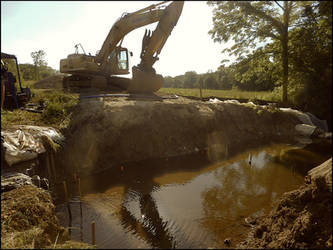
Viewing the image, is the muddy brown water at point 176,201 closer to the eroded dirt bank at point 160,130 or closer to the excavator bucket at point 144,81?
the eroded dirt bank at point 160,130

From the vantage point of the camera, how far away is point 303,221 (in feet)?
12.6

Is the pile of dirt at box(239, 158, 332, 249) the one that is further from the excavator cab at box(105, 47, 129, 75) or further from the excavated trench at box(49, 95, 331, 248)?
the excavator cab at box(105, 47, 129, 75)

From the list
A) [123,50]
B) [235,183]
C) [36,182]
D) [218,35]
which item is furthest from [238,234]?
[123,50]

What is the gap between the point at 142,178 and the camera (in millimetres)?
7785

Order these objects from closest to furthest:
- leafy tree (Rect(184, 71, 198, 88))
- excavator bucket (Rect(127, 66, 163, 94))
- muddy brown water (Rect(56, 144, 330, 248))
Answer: muddy brown water (Rect(56, 144, 330, 248)) → excavator bucket (Rect(127, 66, 163, 94)) → leafy tree (Rect(184, 71, 198, 88))

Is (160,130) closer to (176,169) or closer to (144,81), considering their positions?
(176,169)

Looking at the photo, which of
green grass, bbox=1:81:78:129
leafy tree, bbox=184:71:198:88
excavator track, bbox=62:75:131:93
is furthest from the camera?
leafy tree, bbox=184:71:198:88

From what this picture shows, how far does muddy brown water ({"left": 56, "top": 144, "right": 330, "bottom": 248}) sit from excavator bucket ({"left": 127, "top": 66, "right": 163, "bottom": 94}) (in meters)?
6.21

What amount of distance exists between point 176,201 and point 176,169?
8.24 feet

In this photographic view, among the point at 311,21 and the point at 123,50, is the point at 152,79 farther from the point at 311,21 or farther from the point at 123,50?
the point at 311,21

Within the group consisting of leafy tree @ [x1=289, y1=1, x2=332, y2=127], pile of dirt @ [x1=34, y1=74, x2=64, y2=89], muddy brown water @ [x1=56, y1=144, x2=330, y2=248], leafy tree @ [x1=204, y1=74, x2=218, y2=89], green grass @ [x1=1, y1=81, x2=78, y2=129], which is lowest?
muddy brown water @ [x1=56, y1=144, x2=330, y2=248]

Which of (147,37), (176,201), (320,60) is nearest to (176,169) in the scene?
(176,201)

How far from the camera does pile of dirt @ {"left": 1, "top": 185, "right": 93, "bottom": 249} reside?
351 cm

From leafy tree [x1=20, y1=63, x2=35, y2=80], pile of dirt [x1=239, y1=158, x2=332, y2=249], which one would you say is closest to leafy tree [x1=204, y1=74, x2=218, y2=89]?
leafy tree [x1=20, y1=63, x2=35, y2=80]
